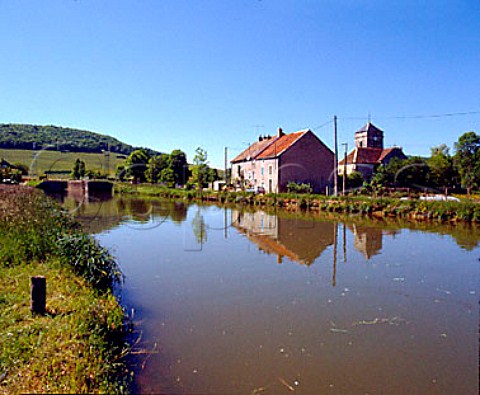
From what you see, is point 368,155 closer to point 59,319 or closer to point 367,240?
point 367,240

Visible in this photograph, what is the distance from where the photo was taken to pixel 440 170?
41719 millimetres

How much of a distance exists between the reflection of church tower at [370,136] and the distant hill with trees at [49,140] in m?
43.4

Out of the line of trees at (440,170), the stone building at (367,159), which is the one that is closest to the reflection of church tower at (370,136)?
the stone building at (367,159)

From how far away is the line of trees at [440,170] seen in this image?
38.0 metres

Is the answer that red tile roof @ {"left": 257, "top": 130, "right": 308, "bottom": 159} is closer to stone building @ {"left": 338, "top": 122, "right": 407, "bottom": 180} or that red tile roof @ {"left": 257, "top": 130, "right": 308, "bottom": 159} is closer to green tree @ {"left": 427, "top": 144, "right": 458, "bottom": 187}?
Answer: stone building @ {"left": 338, "top": 122, "right": 407, "bottom": 180}

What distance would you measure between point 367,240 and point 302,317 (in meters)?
9.07

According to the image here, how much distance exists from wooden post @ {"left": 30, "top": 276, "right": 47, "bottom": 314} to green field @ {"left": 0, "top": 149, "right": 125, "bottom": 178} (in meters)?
54.3

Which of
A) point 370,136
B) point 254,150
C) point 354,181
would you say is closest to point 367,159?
point 354,181

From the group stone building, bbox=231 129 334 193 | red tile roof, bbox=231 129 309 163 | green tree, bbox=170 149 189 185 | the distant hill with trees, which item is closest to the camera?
stone building, bbox=231 129 334 193

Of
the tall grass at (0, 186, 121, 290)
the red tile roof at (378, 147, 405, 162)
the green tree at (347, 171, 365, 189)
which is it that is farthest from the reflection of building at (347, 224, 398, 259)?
the red tile roof at (378, 147, 405, 162)

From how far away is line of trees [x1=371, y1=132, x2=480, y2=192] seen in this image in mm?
38000

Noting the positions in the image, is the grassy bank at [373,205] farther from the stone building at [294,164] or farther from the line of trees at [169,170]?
the line of trees at [169,170]

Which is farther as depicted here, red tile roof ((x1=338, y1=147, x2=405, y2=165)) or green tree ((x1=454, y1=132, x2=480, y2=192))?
red tile roof ((x1=338, y1=147, x2=405, y2=165))

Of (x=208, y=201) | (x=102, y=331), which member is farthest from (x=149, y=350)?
(x=208, y=201)
